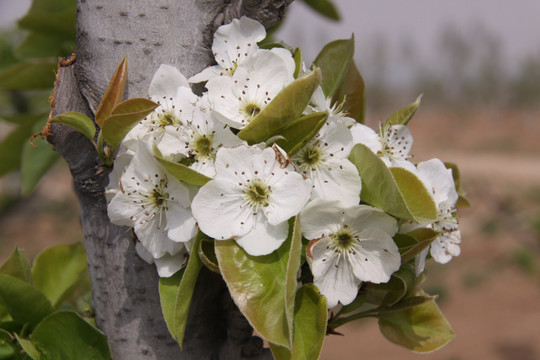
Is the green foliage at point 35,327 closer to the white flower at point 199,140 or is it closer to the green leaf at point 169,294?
the green leaf at point 169,294

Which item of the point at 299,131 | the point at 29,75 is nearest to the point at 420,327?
the point at 299,131

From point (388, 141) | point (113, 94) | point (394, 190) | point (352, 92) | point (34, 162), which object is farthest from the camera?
point (34, 162)

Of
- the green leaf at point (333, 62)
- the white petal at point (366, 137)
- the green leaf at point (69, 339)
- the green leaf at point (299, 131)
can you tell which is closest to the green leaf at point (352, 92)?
the green leaf at point (333, 62)

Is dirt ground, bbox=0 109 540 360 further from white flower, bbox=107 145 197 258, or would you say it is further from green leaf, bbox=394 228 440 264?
white flower, bbox=107 145 197 258

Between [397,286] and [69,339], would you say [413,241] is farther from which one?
[69,339]

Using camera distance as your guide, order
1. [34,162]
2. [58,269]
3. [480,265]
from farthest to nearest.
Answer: [480,265], [34,162], [58,269]

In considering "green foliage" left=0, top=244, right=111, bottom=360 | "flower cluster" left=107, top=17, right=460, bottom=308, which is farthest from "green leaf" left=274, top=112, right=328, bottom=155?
"green foliage" left=0, top=244, right=111, bottom=360

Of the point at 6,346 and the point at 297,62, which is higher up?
the point at 297,62

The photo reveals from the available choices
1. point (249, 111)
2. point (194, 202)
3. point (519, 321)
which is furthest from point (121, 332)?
point (519, 321)
